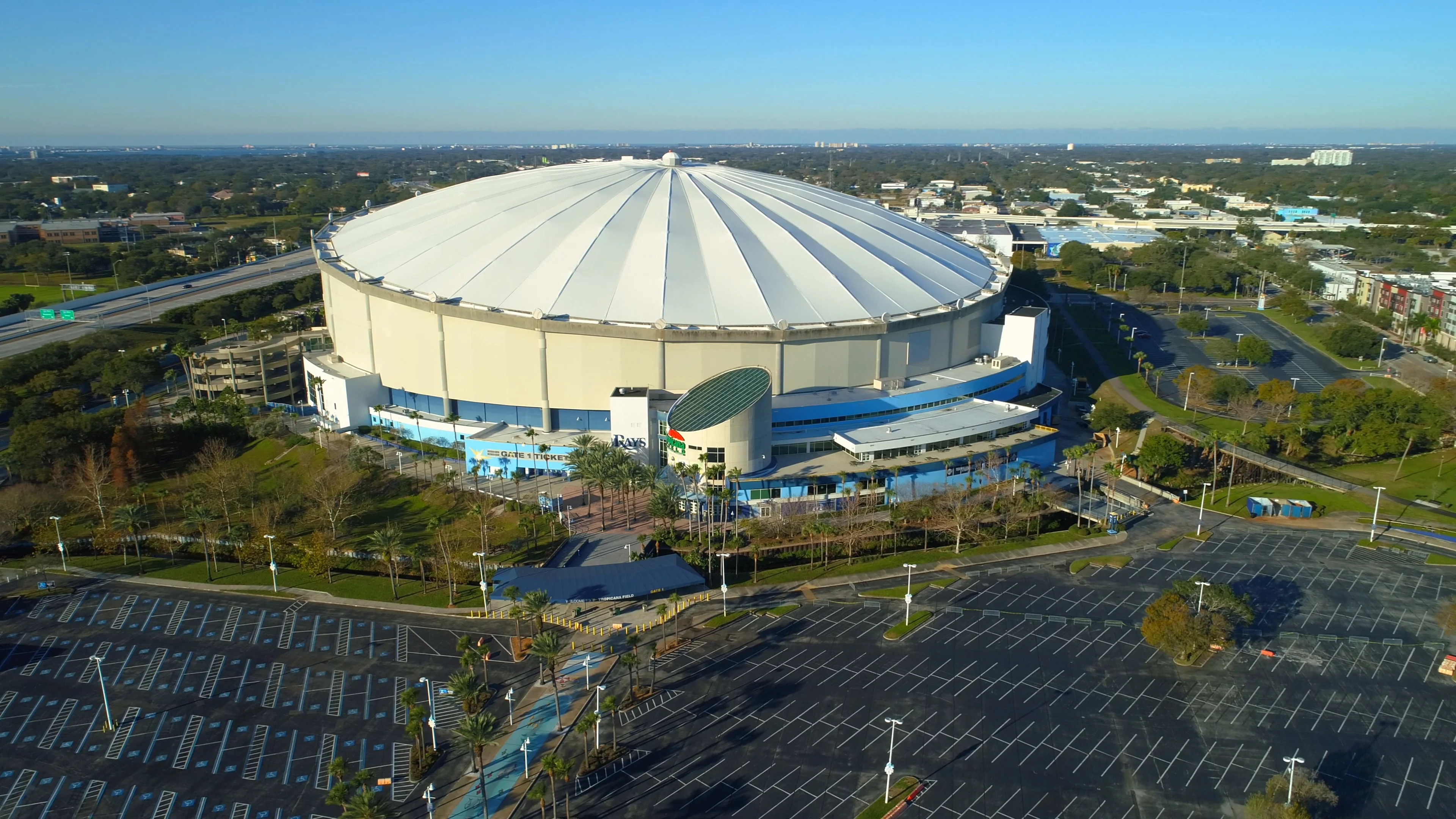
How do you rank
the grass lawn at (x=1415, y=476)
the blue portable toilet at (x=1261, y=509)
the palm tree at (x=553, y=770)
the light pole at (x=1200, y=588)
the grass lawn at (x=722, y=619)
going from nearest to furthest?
the palm tree at (x=553, y=770) → the light pole at (x=1200, y=588) → the grass lawn at (x=722, y=619) → the blue portable toilet at (x=1261, y=509) → the grass lawn at (x=1415, y=476)

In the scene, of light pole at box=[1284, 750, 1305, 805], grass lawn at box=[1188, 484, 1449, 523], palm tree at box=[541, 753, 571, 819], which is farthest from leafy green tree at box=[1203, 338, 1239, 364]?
palm tree at box=[541, 753, 571, 819]

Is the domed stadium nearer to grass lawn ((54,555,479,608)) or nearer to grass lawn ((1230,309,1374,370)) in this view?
grass lawn ((54,555,479,608))

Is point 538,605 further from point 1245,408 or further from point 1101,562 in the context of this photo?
point 1245,408

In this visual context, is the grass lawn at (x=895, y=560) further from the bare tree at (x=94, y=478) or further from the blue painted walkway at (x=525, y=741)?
the bare tree at (x=94, y=478)

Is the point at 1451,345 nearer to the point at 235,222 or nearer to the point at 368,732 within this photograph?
the point at 368,732

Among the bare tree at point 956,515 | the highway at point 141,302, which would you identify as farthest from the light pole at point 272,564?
the highway at point 141,302

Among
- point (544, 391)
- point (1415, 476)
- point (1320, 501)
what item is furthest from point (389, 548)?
point (1415, 476)
